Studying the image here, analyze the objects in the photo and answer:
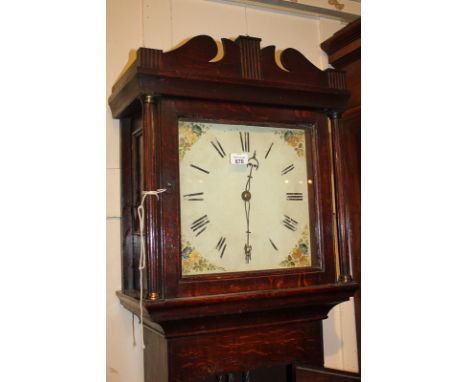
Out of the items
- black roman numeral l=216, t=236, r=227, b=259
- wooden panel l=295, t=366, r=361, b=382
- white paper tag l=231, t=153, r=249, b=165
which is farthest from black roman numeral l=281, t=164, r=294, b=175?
wooden panel l=295, t=366, r=361, b=382

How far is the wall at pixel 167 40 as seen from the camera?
1.30 meters

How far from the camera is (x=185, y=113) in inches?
43.2

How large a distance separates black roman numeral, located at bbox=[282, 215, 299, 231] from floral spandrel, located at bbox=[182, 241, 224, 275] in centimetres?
23

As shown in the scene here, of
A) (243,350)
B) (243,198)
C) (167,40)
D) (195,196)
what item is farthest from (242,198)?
(167,40)

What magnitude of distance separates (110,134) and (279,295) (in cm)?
65

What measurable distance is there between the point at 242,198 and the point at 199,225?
0.14 m

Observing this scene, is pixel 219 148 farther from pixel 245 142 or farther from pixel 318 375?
pixel 318 375

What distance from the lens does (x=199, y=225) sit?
1112 mm

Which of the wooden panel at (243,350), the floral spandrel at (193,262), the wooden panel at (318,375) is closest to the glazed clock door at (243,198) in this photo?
the floral spandrel at (193,262)

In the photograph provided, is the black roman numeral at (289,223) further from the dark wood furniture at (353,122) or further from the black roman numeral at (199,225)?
the dark wood furniture at (353,122)

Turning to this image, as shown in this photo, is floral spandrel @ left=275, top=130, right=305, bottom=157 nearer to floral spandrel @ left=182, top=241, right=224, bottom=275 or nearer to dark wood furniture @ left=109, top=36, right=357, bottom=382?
dark wood furniture @ left=109, top=36, right=357, bottom=382

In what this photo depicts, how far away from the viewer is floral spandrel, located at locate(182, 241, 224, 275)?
1.08 metres
